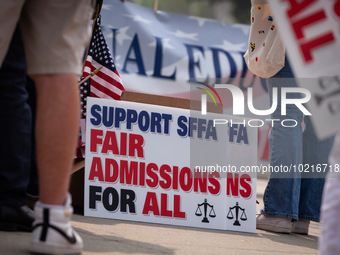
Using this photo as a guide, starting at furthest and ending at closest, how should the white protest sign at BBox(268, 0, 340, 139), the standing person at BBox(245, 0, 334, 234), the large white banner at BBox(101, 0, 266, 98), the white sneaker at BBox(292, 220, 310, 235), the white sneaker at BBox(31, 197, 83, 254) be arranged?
the large white banner at BBox(101, 0, 266, 98) → the white sneaker at BBox(292, 220, 310, 235) → the standing person at BBox(245, 0, 334, 234) → the white sneaker at BBox(31, 197, 83, 254) → the white protest sign at BBox(268, 0, 340, 139)

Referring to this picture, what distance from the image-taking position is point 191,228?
288 centimetres

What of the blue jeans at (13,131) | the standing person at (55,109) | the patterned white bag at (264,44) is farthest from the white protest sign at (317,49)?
the patterned white bag at (264,44)

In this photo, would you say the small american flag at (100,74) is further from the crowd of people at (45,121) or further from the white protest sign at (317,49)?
the white protest sign at (317,49)

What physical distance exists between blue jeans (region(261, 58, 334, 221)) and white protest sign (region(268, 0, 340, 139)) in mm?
1603

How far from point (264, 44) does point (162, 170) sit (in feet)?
2.53

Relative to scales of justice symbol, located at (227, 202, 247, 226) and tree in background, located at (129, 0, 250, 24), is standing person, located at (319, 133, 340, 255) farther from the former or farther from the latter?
tree in background, located at (129, 0, 250, 24)

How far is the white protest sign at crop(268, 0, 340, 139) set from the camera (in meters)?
1.42

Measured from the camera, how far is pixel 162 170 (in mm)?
2947

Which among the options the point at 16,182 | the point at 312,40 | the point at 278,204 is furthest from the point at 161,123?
the point at 312,40

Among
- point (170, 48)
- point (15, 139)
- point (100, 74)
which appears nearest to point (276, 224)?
point (100, 74)

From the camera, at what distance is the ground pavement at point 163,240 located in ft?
6.81

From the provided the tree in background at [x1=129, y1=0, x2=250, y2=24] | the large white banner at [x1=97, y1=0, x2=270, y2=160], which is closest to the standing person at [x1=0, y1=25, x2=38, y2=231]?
the large white banner at [x1=97, y1=0, x2=270, y2=160]

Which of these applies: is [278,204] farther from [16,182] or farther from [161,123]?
[16,182]

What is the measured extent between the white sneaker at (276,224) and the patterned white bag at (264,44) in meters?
0.69
